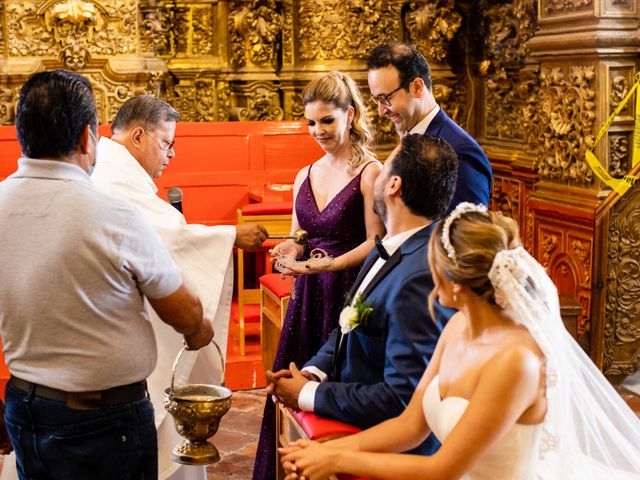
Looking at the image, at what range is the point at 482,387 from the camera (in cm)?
226

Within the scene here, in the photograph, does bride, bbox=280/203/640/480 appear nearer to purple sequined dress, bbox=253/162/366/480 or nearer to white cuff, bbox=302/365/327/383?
white cuff, bbox=302/365/327/383

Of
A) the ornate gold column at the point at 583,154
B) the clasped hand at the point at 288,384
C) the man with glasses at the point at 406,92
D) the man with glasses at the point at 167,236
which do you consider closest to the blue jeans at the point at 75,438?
the clasped hand at the point at 288,384

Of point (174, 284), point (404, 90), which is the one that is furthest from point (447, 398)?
point (404, 90)

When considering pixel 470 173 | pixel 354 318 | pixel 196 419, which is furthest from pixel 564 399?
pixel 470 173

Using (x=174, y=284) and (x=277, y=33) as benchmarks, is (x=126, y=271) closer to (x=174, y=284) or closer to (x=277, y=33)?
(x=174, y=284)

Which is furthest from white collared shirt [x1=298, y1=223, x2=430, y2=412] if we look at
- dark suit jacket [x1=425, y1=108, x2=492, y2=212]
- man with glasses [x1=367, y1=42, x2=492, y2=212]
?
man with glasses [x1=367, y1=42, x2=492, y2=212]

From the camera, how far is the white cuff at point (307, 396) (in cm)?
282

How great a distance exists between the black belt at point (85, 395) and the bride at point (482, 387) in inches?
17.9

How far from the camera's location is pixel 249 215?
636cm

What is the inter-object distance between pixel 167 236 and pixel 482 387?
6.30 ft

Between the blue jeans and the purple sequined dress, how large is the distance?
1290mm

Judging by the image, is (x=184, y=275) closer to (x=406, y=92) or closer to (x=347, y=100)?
(x=347, y=100)

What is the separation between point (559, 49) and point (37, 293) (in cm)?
446

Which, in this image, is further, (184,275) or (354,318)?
(184,275)
